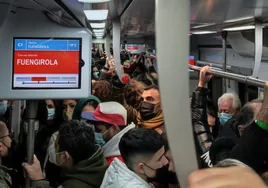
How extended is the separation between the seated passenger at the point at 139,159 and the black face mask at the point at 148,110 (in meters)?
1.11

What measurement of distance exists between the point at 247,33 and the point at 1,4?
2.83 m

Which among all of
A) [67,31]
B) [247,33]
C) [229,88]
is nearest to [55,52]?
[67,31]

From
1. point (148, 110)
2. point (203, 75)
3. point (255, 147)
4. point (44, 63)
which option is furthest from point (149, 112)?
point (255, 147)

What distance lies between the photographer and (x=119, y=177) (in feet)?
5.47

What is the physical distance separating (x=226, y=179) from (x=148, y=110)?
2.56 m

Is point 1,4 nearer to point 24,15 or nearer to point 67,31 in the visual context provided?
point 24,15

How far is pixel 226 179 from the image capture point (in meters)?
0.51

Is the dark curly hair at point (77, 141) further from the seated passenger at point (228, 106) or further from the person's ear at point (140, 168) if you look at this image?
the seated passenger at point (228, 106)

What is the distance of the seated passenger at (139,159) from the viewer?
1.70 metres

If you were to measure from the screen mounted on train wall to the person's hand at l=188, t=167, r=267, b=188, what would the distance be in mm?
1514

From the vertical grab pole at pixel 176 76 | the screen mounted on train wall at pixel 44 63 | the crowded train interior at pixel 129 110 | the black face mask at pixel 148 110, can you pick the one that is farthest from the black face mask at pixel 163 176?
the vertical grab pole at pixel 176 76

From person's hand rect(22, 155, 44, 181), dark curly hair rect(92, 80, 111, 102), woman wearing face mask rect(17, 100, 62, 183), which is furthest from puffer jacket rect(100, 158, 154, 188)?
dark curly hair rect(92, 80, 111, 102)

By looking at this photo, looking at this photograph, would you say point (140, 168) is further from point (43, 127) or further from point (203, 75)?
point (43, 127)

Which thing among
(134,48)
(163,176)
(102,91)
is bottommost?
(163,176)
